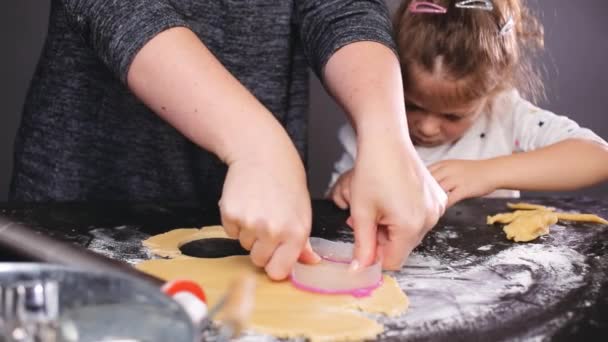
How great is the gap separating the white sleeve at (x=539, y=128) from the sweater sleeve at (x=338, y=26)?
0.48 m

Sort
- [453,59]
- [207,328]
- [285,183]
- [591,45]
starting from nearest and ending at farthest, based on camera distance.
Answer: [207,328] < [285,183] < [453,59] < [591,45]

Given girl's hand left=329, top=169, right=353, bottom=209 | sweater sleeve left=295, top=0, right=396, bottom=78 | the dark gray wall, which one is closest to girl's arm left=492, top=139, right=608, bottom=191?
girl's hand left=329, top=169, right=353, bottom=209

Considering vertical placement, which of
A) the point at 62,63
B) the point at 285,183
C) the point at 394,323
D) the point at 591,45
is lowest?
the point at 394,323

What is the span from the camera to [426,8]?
122cm

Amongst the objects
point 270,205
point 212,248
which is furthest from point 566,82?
point 270,205

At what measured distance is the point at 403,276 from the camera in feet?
2.54

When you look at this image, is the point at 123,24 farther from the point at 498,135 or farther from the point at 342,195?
the point at 498,135

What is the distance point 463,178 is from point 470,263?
0.33 meters

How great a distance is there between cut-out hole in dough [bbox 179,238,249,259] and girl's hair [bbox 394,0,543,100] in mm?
512

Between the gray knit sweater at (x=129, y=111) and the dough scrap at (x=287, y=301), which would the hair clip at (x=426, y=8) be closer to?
the gray knit sweater at (x=129, y=111)

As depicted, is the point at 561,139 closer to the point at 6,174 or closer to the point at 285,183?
the point at 285,183

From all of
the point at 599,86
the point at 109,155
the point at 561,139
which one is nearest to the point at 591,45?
the point at 599,86

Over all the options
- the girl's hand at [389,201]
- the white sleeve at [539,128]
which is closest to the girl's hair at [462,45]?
the white sleeve at [539,128]

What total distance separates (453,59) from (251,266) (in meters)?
0.60
